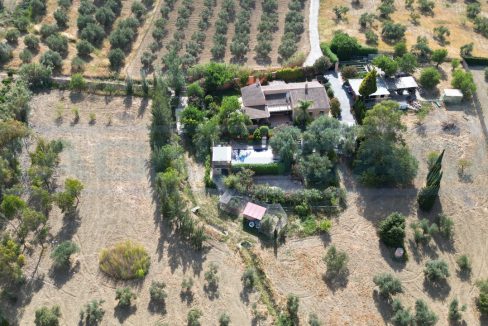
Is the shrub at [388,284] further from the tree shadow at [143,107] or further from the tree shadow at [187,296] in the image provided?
the tree shadow at [143,107]

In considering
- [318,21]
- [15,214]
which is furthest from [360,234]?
[318,21]

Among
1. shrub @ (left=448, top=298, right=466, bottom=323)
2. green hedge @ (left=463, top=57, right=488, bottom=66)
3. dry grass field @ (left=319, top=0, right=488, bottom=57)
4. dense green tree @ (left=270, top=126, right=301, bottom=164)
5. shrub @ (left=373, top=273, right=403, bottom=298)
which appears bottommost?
shrub @ (left=448, top=298, right=466, bottom=323)

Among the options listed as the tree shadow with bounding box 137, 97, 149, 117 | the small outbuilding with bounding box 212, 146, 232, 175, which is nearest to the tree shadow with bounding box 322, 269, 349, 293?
the small outbuilding with bounding box 212, 146, 232, 175

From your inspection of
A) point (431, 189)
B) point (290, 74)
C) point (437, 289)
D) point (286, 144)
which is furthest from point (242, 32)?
point (437, 289)

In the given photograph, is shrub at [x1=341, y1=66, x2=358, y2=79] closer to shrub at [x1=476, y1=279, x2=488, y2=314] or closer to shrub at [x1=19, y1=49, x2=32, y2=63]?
shrub at [x1=476, y1=279, x2=488, y2=314]

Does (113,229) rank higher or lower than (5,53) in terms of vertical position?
lower

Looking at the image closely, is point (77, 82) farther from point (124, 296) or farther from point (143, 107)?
point (124, 296)
